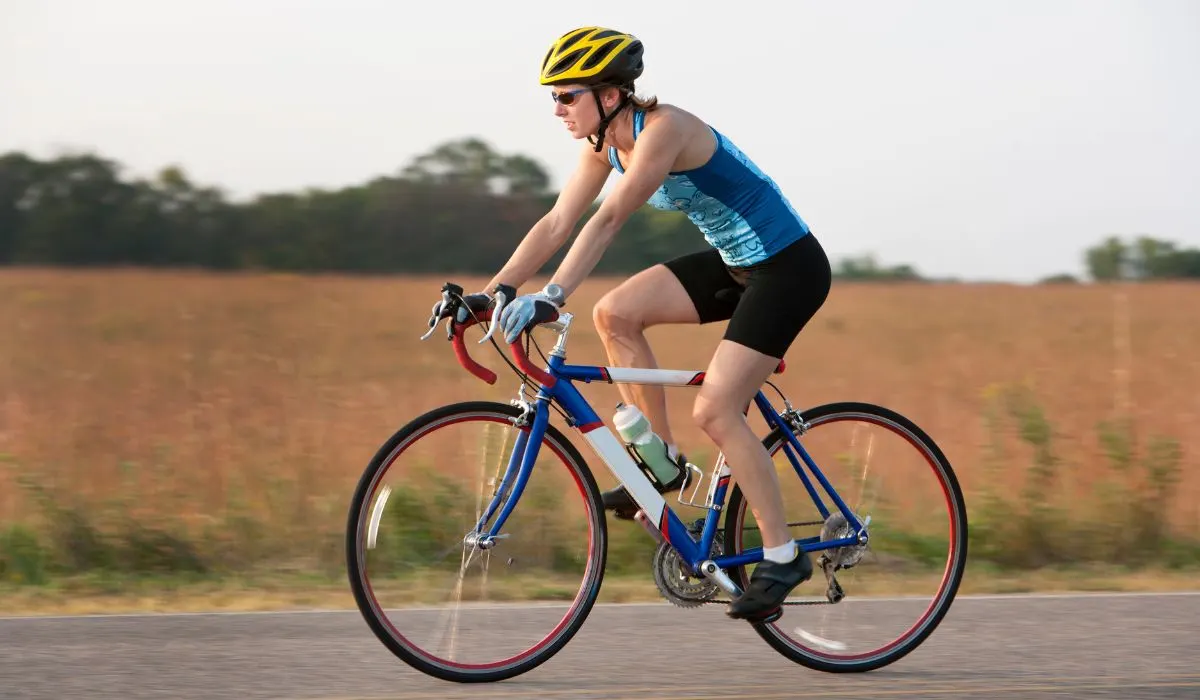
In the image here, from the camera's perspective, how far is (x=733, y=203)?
4570 mm

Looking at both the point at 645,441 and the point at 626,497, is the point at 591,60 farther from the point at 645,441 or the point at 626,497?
the point at 626,497

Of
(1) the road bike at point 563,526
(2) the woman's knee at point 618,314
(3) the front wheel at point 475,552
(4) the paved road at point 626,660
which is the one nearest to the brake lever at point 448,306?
(1) the road bike at point 563,526

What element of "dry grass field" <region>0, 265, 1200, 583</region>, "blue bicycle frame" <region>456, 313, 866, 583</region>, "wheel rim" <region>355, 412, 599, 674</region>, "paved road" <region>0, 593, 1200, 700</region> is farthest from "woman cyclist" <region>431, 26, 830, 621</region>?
"dry grass field" <region>0, 265, 1200, 583</region>

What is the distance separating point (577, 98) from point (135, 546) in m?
3.48

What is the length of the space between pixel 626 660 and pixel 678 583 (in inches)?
13.8

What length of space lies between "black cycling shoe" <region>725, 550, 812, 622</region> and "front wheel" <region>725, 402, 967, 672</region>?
9cm

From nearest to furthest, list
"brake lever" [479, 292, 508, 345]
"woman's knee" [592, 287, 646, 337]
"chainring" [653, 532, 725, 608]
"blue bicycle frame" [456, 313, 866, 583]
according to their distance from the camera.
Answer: "brake lever" [479, 292, 508, 345], "blue bicycle frame" [456, 313, 866, 583], "chainring" [653, 532, 725, 608], "woman's knee" [592, 287, 646, 337]

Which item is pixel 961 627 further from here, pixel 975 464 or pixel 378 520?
pixel 975 464

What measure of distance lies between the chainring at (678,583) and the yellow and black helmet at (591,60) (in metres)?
1.52

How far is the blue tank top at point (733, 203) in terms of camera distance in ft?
14.8

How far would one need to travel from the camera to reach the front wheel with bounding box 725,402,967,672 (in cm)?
493

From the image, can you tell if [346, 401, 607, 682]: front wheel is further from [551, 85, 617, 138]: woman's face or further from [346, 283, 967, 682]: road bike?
[551, 85, 617, 138]: woman's face

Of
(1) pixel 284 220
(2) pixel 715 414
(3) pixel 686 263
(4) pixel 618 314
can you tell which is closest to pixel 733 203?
(3) pixel 686 263

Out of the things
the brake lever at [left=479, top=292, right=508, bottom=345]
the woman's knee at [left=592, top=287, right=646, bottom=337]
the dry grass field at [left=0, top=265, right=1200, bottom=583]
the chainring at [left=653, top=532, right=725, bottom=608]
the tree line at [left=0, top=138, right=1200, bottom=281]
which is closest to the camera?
the brake lever at [left=479, top=292, right=508, bottom=345]
